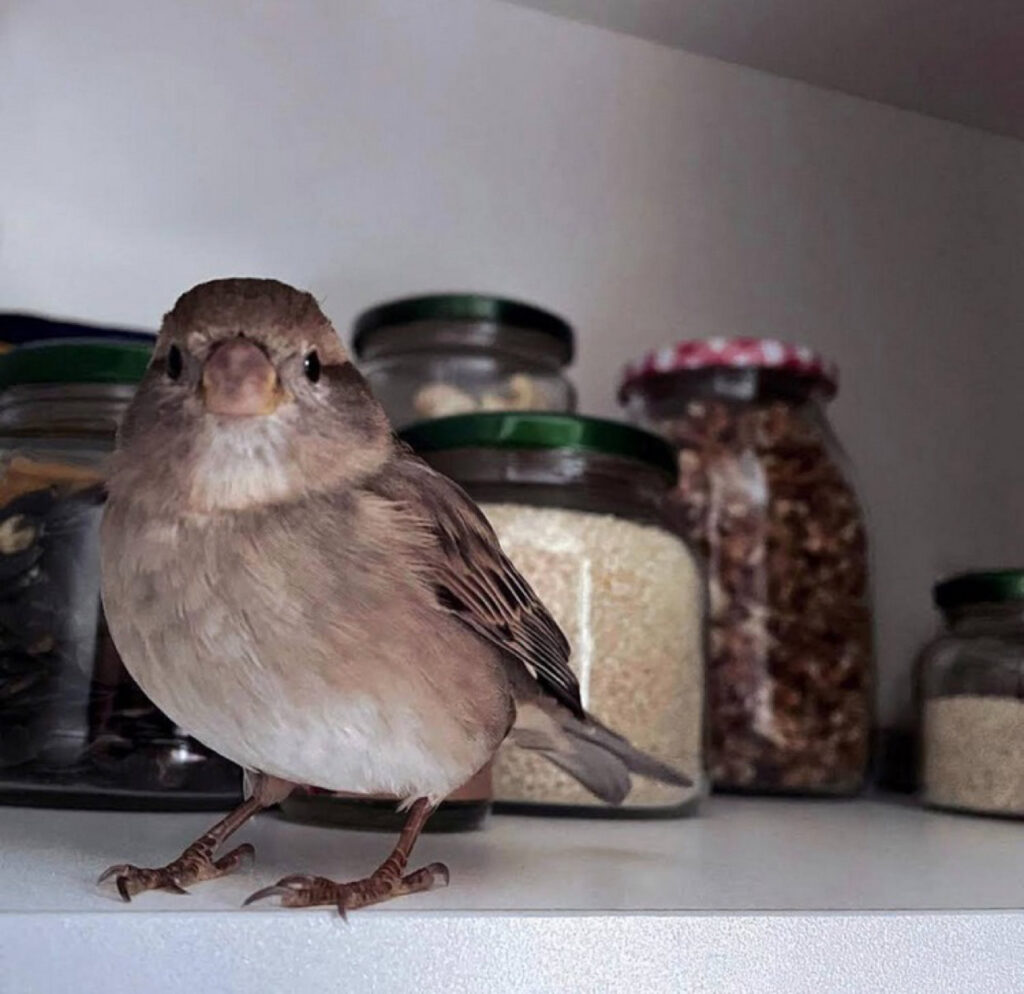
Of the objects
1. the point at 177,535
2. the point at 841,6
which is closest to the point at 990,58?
the point at 841,6

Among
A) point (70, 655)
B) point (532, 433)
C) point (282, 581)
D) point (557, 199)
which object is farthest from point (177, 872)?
point (557, 199)

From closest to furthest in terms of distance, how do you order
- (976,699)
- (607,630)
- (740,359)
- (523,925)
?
1. (523,925)
2. (607,630)
3. (976,699)
4. (740,359)

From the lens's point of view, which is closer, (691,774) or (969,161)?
(691,774)

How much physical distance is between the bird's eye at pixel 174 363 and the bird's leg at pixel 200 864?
19 cm

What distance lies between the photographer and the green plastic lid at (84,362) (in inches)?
27.4

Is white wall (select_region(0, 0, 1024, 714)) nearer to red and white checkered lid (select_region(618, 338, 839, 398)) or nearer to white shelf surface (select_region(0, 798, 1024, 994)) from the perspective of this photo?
red and white checkered lid (select_region(618, 338, 839, 398))

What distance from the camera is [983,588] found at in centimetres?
93

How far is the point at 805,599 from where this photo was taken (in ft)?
3.29

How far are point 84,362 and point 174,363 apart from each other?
7.9 inches

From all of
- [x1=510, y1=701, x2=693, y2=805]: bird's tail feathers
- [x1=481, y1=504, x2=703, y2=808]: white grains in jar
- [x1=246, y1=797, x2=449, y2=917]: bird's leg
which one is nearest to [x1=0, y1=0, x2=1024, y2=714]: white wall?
[x1=481, y1=504, x2=703, y2=808]: white grains in jar

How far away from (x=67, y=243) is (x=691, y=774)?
612 millimetres

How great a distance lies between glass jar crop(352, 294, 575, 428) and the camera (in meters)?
0.98

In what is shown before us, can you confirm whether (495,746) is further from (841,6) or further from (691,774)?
(841,6)

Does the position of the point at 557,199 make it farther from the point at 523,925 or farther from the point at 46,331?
the point at 523,925
